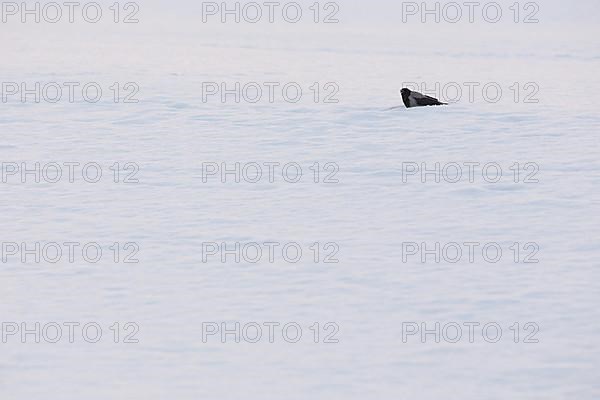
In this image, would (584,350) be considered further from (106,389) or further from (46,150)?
(46,150)

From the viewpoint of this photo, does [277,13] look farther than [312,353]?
Yes

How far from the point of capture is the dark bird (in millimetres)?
15219

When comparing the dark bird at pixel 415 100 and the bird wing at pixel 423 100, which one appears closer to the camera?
the dark bird at pixel 415 100

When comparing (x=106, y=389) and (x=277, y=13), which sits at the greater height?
(x=277, y=13)

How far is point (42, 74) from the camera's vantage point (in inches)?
805

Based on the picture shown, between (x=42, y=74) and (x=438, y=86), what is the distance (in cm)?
860

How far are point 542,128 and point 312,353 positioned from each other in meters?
8.85

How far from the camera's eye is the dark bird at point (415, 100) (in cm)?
1522

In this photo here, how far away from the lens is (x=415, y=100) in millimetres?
15391

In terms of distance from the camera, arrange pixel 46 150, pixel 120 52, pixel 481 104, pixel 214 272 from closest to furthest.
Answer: pixel 214 272 < pixel 46 150 < pixel 481 104 < pixel 120 52

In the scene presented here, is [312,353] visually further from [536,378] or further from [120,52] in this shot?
[120,52]

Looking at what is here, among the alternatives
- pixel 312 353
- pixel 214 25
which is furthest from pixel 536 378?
pixel 214 25

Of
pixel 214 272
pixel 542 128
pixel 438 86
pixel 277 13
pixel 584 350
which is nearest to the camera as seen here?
pixel 584 350

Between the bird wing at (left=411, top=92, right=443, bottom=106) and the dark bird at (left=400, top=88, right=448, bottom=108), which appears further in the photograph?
the bird wing at (left=411, top=92, right=443, bottom=106)
